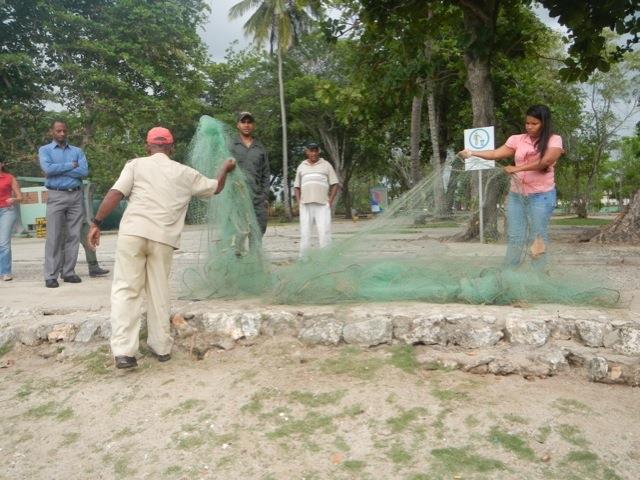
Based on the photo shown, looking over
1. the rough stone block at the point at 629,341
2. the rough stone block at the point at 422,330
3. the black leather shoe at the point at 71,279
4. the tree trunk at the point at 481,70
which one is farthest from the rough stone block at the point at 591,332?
the black leather shoe at the point at 71,279

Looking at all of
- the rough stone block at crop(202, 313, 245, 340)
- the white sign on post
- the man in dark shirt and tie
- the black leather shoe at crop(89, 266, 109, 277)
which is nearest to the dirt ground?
the rough stone block at crop(202, 313, 245, 340)

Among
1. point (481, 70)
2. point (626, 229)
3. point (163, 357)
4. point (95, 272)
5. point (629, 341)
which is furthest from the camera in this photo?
point (626, 229)

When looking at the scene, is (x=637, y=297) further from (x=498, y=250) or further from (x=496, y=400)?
(x=496, y=400)

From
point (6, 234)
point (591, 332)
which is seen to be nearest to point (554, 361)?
point (591, 332)

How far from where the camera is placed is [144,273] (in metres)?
4.17

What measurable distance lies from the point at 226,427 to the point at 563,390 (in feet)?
6.87

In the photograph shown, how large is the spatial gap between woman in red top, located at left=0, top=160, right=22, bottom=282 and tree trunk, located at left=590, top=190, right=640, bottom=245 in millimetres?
9479

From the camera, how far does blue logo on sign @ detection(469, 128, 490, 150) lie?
359 inches

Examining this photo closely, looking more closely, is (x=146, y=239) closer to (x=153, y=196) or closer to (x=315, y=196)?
(x=153, y=196)

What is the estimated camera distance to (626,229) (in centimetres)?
1030

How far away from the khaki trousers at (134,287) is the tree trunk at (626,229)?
8.81 m

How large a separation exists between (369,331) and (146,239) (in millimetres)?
1717

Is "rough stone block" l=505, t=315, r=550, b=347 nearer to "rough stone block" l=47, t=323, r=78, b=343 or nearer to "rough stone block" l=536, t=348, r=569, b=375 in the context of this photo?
"rough stone block" l=536, t=348, r=569, b=375

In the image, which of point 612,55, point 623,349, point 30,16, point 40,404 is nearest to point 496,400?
point 623,349
